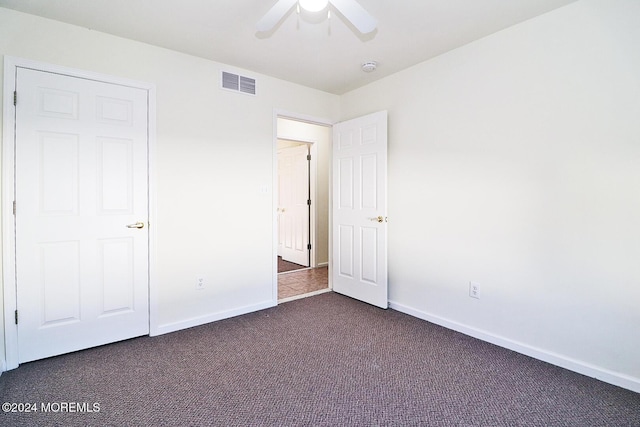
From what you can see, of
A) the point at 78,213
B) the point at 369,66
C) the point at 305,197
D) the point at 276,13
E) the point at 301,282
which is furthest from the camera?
the point at 305,197

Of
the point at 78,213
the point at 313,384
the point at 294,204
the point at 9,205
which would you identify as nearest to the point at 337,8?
the point at 313,384

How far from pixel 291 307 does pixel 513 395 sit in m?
2.16

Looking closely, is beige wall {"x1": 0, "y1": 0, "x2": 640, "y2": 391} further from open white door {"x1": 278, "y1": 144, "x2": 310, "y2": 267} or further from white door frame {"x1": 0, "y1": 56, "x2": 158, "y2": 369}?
open white door {"x1": 278, "y1": 144, "x2": 310, "y2": 267}

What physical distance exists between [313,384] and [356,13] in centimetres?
220

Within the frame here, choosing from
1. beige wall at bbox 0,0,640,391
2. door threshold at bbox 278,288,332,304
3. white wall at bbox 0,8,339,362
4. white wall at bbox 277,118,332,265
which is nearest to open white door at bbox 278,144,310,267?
white wall at bbox 277,118,332,265

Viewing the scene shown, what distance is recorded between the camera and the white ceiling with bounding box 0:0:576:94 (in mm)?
2199

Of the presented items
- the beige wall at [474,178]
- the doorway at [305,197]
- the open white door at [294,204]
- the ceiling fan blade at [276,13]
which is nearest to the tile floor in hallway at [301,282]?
the doorway at [305,197]

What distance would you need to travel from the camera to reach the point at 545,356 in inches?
92.7

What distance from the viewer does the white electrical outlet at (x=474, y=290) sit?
2.75 m

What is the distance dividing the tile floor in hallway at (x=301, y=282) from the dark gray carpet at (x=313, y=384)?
1186 millimetres

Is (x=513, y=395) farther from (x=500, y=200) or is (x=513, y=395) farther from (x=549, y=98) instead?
(x=549, y=98)

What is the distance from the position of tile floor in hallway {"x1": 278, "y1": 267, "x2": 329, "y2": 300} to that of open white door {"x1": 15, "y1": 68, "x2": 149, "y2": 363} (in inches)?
67.8

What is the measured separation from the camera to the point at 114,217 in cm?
263

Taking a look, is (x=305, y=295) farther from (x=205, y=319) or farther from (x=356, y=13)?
(x=356, y=13)
